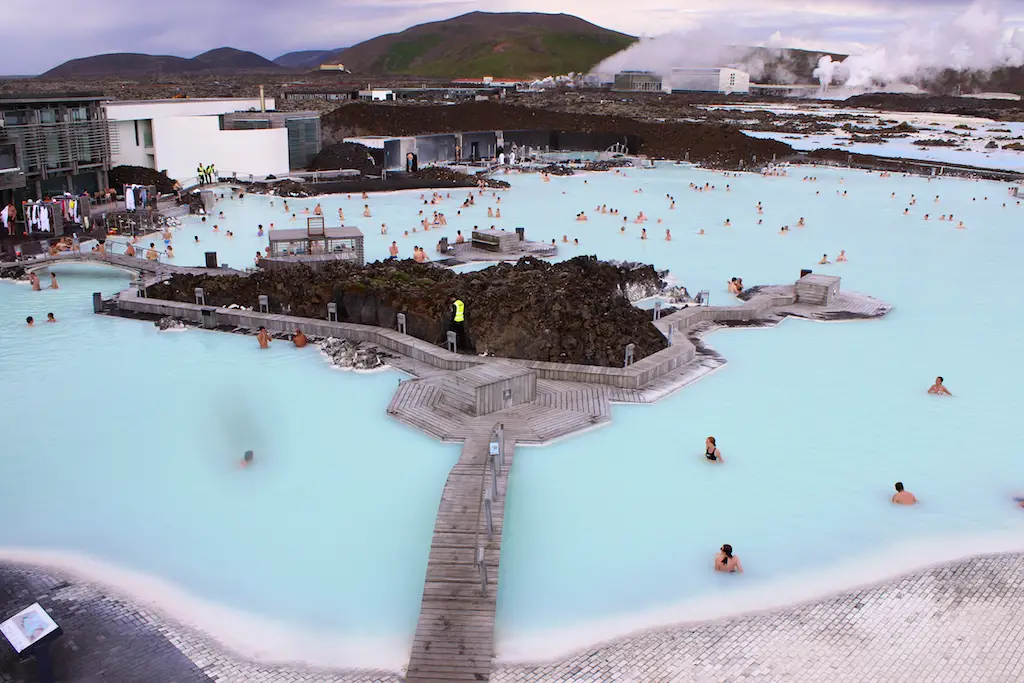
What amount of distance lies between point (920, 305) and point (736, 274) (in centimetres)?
448

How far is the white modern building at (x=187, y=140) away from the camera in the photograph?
33625 millimetres

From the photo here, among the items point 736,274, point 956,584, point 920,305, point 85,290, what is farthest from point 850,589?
point 85,290

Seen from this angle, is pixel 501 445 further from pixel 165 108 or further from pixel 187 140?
pixel 165 108

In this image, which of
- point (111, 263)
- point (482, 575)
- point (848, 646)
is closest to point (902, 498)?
point (848, 646)

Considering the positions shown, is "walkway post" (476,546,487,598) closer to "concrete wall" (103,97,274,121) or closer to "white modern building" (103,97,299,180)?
"concrete wall" (103,97,274,121)

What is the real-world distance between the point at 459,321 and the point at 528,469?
4490mm

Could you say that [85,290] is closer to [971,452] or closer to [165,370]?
[165,370]

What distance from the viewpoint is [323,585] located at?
27.2 ft

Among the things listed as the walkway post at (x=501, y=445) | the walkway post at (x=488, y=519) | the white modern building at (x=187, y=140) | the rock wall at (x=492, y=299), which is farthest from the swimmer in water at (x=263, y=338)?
the white modern building at (x=187, y=140)

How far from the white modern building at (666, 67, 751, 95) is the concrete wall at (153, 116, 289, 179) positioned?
93.5 m

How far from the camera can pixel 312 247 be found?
20188 mm

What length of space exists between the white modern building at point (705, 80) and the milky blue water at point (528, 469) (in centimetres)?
11108

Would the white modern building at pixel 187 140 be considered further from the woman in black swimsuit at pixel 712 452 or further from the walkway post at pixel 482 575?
the walkway post at pixel 482 575

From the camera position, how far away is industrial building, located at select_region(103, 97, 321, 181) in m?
33.9
